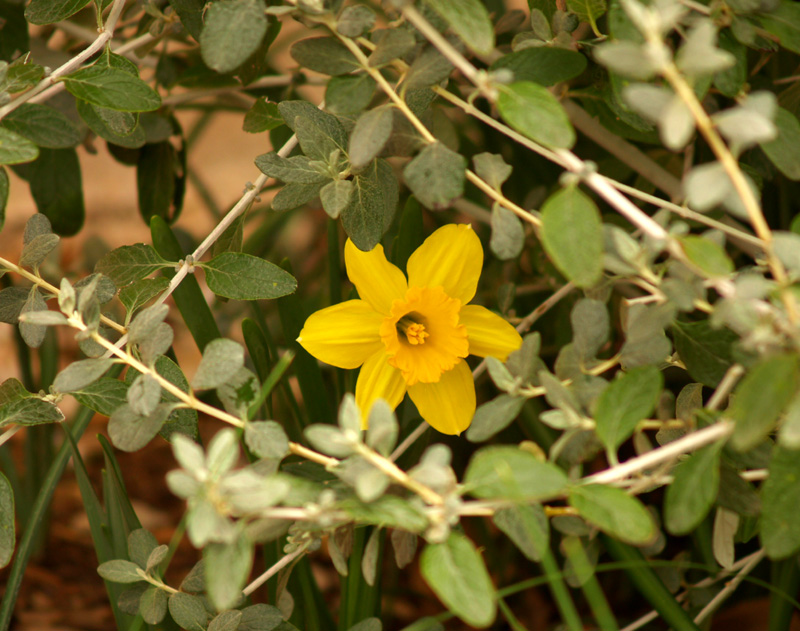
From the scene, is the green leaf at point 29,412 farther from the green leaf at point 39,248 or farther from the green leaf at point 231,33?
the green leaf at point 231,33

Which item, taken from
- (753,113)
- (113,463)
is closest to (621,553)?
(753,113)

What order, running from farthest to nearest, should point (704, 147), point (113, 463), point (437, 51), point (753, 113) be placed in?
1. point (704, 147)
2. point (113, 463)
3. point (437, 51)
4. point (753, 113)

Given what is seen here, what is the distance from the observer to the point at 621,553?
707 mm

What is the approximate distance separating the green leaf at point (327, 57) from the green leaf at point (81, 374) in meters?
0.30

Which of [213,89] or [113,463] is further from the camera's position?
[213,89]

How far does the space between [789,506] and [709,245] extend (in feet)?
0.63

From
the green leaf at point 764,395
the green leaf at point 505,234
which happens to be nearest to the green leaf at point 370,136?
the green leaf at point 505,234

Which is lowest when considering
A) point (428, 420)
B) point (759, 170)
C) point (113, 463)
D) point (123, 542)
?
point (123, 542)

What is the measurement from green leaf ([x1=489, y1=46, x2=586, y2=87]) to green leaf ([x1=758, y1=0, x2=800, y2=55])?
16cm

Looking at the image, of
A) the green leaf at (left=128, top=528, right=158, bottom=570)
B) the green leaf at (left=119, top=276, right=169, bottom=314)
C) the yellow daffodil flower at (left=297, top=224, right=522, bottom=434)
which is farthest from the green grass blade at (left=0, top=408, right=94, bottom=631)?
the yellow daffodil flower at (left=297, top=224, right=522, bottom=434)

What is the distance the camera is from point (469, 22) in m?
0.52

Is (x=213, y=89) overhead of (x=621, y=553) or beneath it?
overhead

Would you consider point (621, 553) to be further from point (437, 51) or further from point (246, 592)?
point (437, 51)

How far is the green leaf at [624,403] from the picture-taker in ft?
1.68
